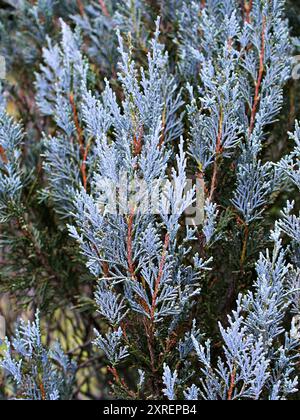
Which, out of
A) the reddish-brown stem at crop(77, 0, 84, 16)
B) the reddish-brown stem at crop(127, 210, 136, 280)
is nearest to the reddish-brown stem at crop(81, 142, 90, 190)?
the reddish-brown stem at crop(127, 210, 136, 280)

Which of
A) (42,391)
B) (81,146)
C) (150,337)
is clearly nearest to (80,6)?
(81,146)

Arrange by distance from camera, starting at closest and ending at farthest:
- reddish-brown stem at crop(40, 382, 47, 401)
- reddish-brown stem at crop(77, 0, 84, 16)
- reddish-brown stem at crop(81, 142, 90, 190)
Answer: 1. reddish-brown stem at crop(40, 382, 47, 401)
2. reddish-brown stem at crop(81, 142, 90, 190)
3. reddish-brown stem at crop(77, 0, 84, 16)

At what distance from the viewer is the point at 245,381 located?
2.01 metres

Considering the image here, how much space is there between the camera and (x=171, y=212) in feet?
6.64

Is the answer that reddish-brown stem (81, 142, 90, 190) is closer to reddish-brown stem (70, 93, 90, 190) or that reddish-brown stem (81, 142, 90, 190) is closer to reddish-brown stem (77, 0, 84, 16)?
reddish-brown stem (70, 93, 90, 190)

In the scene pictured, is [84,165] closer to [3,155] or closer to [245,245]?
[3,155]

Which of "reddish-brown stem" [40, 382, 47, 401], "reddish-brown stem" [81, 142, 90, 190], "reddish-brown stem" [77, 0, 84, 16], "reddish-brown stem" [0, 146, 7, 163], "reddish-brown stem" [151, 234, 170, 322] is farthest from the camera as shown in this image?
"reddish-brown stem" [77, 0, 84, 16]

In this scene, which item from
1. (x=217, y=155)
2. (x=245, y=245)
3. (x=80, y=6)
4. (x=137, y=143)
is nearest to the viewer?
(x=137, y=143)

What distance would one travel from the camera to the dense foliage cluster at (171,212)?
2.06 m

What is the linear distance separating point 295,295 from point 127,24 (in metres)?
→ 1.62

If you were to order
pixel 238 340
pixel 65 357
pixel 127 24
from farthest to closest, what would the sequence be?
pixel 127 24 → pixel 65 357 → pixel 238 340

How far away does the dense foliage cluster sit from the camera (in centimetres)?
206
